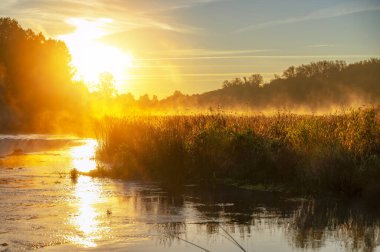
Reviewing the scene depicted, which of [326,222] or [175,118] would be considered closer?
[326,222]

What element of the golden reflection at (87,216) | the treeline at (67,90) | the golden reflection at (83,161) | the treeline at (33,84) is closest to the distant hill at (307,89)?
the treeline at (67,90)

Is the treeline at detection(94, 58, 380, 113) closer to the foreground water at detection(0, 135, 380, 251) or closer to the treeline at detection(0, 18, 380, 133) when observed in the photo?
the treeline at detection(0, 18, 380, 133)

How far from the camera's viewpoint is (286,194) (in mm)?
19453

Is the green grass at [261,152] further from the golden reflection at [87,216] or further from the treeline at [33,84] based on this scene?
the treeline at [33,84]

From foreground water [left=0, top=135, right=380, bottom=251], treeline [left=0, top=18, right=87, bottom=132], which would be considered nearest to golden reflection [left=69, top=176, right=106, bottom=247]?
foreground water [left=0, top=135, right=380, bottom=251]

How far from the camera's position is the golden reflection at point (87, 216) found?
1302 cm

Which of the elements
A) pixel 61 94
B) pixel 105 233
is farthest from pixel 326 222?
pixel 61 94

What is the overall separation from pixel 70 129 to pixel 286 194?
55686mm

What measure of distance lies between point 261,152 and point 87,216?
8063 mm

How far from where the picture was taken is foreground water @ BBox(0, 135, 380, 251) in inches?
503

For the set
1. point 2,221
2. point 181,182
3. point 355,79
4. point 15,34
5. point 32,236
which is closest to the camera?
point 32,236

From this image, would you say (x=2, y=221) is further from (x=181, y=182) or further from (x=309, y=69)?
(x=309, y=69)

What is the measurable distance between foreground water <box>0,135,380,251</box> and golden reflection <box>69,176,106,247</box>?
0.06 ft

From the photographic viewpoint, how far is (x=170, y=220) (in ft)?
49.9
